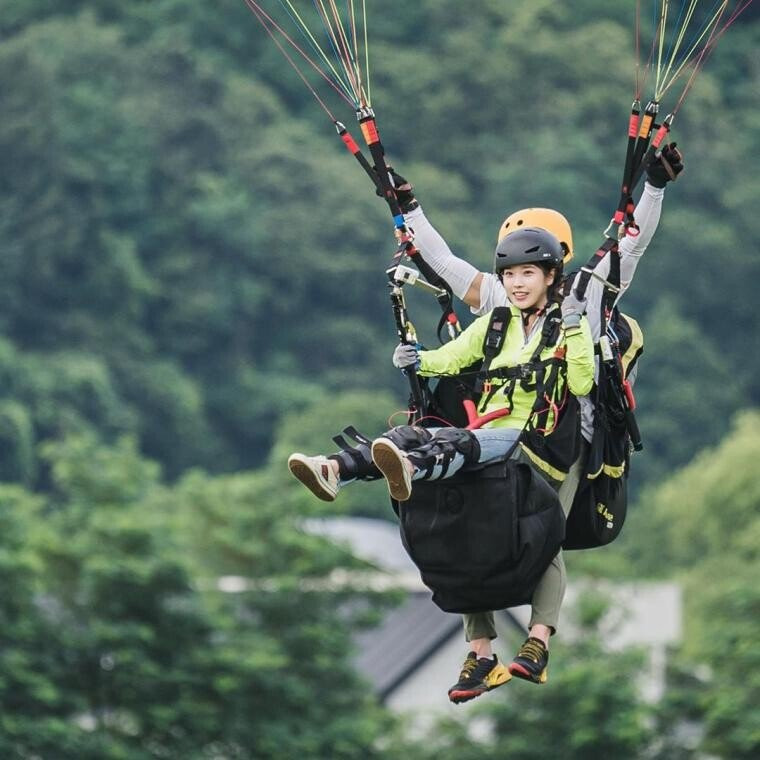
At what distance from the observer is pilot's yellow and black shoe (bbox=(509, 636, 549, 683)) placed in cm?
1252

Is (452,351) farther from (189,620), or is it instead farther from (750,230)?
(750,230)

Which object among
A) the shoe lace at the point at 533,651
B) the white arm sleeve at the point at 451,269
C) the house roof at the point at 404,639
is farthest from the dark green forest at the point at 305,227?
the shoe lace at the point at 533,651

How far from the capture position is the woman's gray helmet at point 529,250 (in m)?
12.7

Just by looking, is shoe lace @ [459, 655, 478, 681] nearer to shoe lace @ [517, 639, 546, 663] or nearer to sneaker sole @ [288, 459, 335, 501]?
shoe lace @ [517, 639, 546, 663]

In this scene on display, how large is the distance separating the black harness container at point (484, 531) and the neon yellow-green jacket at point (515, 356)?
0.95 feet

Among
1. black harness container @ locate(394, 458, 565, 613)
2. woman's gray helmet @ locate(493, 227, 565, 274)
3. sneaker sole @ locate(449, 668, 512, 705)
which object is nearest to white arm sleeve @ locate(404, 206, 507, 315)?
woman's gray helmet @ locate(493, 227, 565, 274)

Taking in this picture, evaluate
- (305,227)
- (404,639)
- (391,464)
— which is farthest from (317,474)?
(305,227)

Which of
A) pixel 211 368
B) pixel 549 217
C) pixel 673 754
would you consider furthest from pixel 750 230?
pixel 549 217

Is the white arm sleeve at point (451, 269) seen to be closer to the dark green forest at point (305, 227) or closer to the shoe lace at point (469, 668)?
the shoe lace at point (469, 668)

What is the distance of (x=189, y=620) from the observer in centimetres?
3183

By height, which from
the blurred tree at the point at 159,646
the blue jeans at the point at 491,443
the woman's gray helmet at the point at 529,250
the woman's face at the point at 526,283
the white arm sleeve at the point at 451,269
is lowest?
the blue jeans at the point at 491,443

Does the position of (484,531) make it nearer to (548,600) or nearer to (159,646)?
(548,600)

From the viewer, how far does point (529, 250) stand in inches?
501

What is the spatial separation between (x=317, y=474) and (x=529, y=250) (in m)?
1.46
